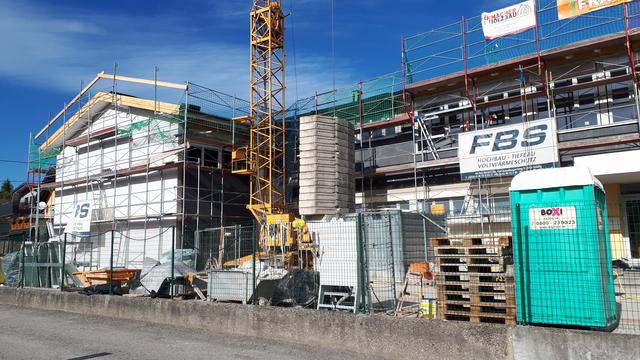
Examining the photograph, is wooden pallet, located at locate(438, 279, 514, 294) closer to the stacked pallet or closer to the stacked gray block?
the stacked pallet

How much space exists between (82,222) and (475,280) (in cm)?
1833

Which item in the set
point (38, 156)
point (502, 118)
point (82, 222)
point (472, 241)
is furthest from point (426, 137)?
point (38, 156)

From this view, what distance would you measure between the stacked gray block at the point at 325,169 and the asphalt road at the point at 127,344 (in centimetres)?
1093

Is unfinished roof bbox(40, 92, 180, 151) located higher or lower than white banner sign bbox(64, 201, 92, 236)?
higher

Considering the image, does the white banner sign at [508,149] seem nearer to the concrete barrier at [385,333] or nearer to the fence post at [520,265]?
the fence post at [520,265]

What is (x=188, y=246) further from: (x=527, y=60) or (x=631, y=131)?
(x=631, y=131)

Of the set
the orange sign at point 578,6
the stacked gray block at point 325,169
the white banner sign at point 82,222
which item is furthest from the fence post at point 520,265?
the white banner sign at point 82,222

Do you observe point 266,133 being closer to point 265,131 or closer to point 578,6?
point 265,131

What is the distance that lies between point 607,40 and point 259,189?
16.0 m

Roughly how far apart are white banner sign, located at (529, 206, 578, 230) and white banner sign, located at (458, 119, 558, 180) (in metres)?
9.91

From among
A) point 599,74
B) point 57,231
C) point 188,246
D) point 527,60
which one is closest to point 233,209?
point 188,246

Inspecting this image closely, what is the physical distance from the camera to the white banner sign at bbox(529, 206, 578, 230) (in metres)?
6.68

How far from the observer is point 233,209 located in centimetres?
2631

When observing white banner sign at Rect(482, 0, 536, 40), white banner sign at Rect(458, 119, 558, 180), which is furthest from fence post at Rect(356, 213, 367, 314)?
white banner sign at Rect(482, 0, 536, 40)
